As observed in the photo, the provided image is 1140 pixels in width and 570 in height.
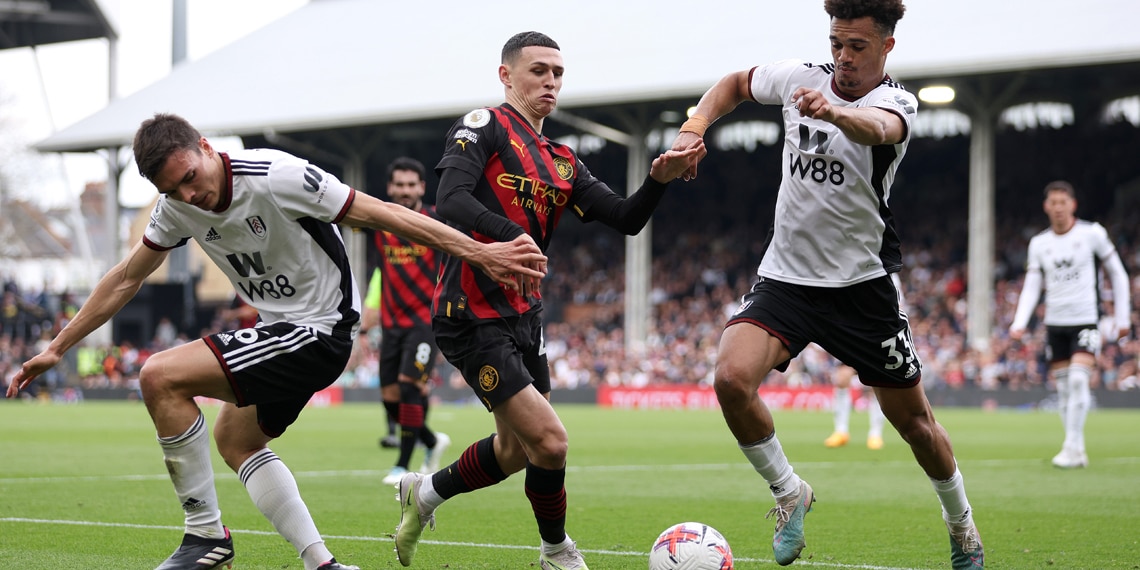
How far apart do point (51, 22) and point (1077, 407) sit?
4714 centimetres

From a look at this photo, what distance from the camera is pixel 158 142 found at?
4.74m

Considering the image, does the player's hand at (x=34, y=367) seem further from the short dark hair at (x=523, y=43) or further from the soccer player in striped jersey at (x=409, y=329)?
the soccer player in striped jersey at (x=409, y=329)

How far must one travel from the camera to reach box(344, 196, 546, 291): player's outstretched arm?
16.0 ft

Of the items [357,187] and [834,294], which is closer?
[834,294]

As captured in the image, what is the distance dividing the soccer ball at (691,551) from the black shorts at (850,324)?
87 cm

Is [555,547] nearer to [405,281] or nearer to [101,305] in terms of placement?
[101,305]

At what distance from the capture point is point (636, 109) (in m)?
36.2

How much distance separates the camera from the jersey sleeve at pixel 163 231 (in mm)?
5219

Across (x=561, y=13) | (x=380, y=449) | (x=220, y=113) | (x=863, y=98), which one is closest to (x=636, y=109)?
(x=561, y=13)

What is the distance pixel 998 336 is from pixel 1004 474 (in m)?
20.6

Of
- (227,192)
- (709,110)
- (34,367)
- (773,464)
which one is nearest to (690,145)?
(709,110)

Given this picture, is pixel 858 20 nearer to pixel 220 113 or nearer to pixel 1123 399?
pixel 1123 399

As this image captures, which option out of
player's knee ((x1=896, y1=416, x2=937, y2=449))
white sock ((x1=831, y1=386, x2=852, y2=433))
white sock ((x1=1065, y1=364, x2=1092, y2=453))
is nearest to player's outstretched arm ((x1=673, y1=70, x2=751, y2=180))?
player's knee ((x1=896, y1=416, x2=937, y2=449))

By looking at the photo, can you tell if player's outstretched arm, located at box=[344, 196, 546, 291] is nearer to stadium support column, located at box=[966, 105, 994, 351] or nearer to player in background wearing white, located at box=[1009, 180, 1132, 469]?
player in background wearing white, located at box=[1009, 180, 1132, 469]
